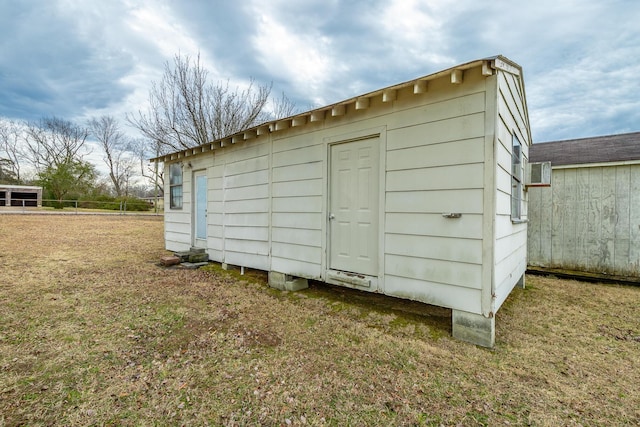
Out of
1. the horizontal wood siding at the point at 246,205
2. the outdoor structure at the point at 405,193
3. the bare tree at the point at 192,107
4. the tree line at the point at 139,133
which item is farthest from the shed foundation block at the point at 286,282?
the tree line at the point at 139,133

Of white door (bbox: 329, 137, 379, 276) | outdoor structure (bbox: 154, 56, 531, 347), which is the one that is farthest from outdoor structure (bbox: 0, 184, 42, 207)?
white door (bbox: 329, 137, 379, 276)

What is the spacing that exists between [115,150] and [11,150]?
26.2 feet

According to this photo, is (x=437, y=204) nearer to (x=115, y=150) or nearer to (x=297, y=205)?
(x=297, y=205)

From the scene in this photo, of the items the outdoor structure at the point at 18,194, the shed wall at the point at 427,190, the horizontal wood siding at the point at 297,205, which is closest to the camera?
the shed wall at the point at 427,190

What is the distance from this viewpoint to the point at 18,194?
20.6 meters

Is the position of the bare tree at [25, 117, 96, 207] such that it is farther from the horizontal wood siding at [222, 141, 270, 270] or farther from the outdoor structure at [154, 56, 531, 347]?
the outdoor structure at [154, 56, 531, 347]

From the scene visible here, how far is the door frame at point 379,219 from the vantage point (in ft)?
10.4

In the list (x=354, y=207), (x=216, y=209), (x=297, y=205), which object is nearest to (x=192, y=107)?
(x=216, y=209)

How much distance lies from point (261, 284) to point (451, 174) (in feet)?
10.8

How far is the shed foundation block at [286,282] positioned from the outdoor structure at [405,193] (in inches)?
0.9

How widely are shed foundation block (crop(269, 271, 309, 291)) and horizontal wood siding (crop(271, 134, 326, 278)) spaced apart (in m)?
0.11

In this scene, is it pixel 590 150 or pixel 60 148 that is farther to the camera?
pixel 60 148

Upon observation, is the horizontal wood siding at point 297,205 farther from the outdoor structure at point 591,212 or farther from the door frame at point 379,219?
the outdoor structure at point 591,212

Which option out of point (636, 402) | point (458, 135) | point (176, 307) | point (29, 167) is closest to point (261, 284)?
point (176, 307)
